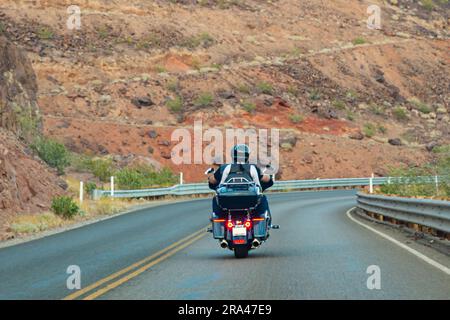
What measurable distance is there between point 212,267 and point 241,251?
1.19 metres

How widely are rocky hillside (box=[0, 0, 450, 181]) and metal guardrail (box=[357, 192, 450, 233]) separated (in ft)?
114

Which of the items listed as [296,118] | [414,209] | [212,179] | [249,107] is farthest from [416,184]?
[296,118]

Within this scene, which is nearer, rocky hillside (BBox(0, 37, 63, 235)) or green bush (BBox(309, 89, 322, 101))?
rocky hillside (BBox(0, 37, 63, 235))

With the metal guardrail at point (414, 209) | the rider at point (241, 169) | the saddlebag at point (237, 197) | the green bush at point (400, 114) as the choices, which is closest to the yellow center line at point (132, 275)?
the rider at point (241, 169)

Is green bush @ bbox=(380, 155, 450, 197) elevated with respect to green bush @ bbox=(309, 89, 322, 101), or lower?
lower

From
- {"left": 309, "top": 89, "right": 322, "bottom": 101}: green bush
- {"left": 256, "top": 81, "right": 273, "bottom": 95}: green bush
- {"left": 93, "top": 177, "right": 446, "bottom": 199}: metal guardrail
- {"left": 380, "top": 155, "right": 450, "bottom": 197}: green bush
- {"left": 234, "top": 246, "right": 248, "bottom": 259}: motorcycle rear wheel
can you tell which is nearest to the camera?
{"left": 234, "top": 246, "right": 248, "bottom": 259}: motorcycle rear wheel

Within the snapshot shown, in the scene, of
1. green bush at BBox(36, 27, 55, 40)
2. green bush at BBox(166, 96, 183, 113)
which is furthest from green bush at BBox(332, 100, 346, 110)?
green bush at BBox(36, 27, 55, 40)

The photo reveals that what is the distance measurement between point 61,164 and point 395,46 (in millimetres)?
59780

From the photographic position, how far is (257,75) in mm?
75125

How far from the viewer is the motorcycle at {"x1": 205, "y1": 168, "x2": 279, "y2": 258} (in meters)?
11.7

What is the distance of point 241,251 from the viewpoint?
41.3ft

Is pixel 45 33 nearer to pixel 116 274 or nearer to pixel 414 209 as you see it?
pixel 414 209

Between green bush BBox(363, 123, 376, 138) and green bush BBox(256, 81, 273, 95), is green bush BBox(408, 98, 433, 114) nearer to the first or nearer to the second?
green bush BBox(363, 123, 376, 138)
